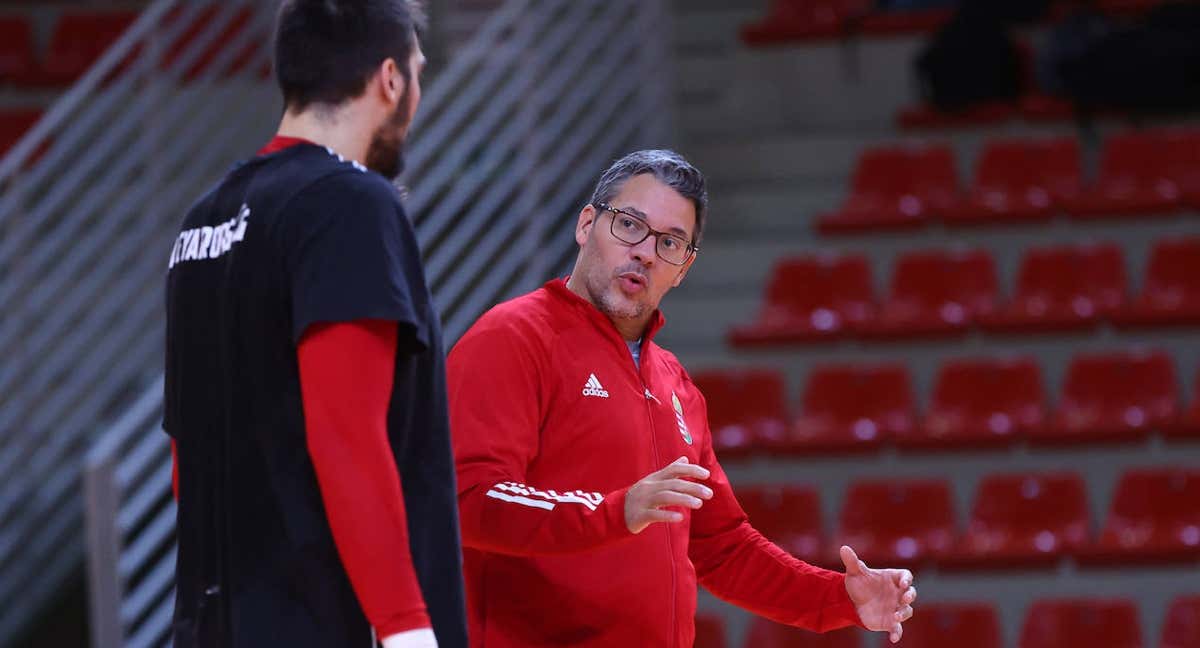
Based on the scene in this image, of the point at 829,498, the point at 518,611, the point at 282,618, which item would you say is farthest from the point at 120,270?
the point at 282,618

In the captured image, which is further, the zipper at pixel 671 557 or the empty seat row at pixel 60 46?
the empty seat row at pixel 60 46

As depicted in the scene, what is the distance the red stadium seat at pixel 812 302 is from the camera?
7410 mm

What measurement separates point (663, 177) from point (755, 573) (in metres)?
0.72

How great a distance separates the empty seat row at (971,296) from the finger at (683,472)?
5.03 metres

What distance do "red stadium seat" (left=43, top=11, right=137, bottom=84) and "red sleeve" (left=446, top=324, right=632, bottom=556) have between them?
23.1 ft

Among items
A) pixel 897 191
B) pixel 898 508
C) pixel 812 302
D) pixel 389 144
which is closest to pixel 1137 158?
pixel 897 191

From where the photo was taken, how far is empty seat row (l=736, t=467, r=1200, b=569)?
6328 mm

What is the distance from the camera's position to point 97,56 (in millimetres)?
9430

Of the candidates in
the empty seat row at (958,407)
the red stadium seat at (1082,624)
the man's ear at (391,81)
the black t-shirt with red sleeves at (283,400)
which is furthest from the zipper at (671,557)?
the empty seat row at (958,407)

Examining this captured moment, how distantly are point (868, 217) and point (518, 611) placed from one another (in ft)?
17.8

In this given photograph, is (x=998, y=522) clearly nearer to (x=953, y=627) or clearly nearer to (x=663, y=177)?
(x=953, y=627)

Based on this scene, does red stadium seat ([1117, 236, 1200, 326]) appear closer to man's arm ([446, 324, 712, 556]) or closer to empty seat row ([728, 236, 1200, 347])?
empty seat row ([728, 236, 1200, 347])

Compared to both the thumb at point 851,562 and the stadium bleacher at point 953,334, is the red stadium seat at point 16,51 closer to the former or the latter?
the stadium bleacher at point 953,334

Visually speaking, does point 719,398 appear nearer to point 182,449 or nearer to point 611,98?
point 611,98
